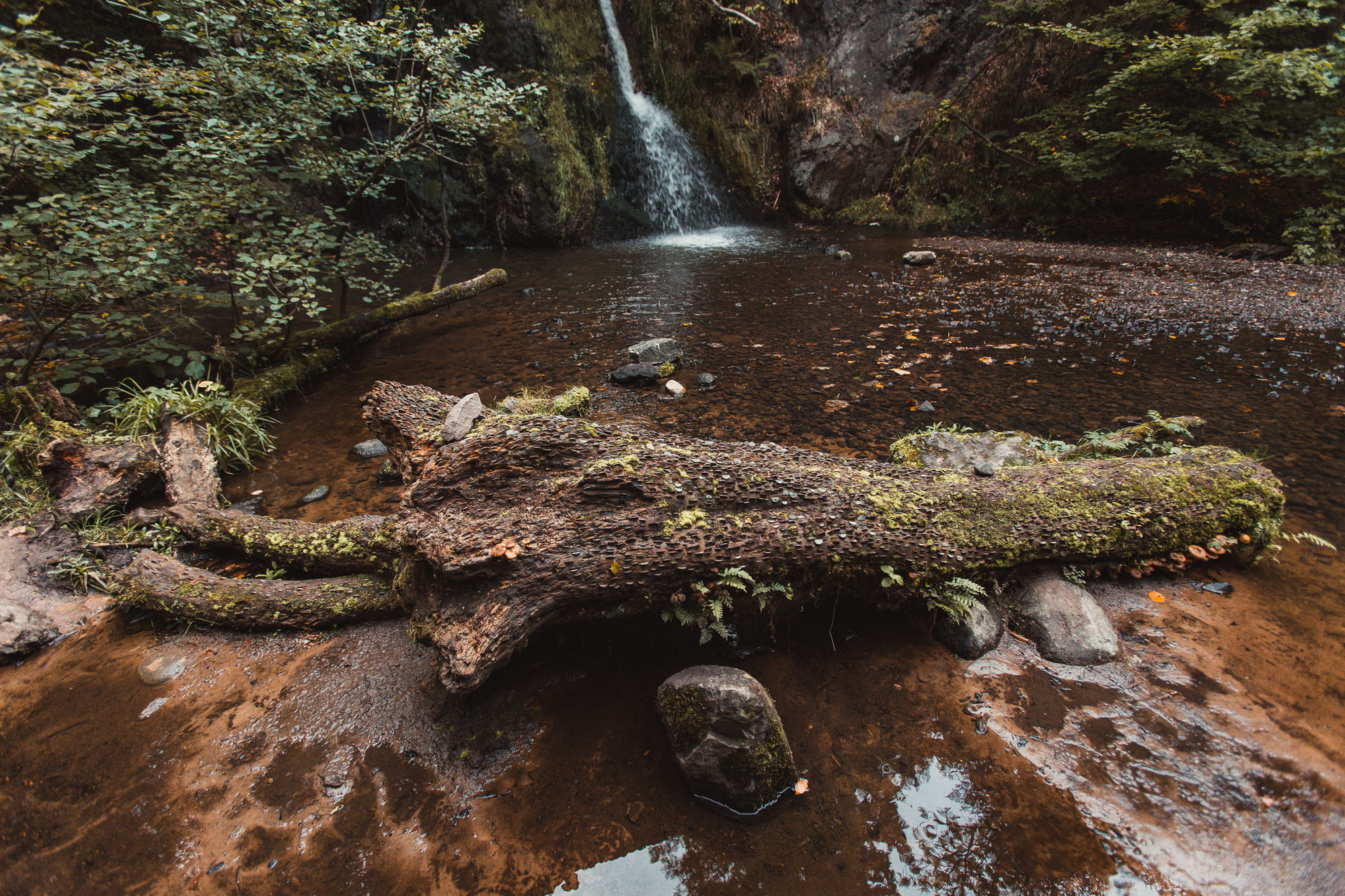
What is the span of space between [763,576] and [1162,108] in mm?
13232

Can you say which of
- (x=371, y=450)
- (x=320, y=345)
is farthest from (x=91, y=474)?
(x=320, y=345)

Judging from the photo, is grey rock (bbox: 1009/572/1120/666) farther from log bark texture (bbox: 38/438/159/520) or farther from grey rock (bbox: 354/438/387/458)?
log bark texture (bbox: 38/438/159/520)

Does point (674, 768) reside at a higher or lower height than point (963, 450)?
lower

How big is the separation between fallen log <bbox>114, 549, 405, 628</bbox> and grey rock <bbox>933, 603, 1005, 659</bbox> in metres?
2.97

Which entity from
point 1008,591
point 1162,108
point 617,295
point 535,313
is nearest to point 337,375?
point 535,313

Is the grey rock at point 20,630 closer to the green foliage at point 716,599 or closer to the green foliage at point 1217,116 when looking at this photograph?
the green foliage at point 716,599

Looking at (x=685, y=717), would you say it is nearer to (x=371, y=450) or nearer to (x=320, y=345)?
(x=371, y=450)

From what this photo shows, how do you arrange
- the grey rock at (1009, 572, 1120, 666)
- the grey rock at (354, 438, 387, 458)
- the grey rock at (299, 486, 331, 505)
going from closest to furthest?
the grey rock at (1009, 572, 1120, 666)
the grey rock at (299, 486, 331, 505)
the grey rock at (354, 438, 387, 458)

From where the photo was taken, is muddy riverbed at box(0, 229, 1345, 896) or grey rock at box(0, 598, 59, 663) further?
grey rock at box(0, 598, 59, 663)

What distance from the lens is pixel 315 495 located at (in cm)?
409

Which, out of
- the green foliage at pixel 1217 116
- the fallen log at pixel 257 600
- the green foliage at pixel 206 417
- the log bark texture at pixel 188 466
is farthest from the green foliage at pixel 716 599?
the green foliage at pixel 1217 116

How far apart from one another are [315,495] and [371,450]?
0.63 meters

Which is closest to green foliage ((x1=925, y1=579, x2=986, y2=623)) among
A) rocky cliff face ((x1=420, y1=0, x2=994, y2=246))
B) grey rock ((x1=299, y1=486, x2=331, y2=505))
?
grey rock ((x1=299, y1=486, x2=331, y2=505))

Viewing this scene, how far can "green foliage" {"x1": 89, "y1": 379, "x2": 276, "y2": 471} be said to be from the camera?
173 inches
